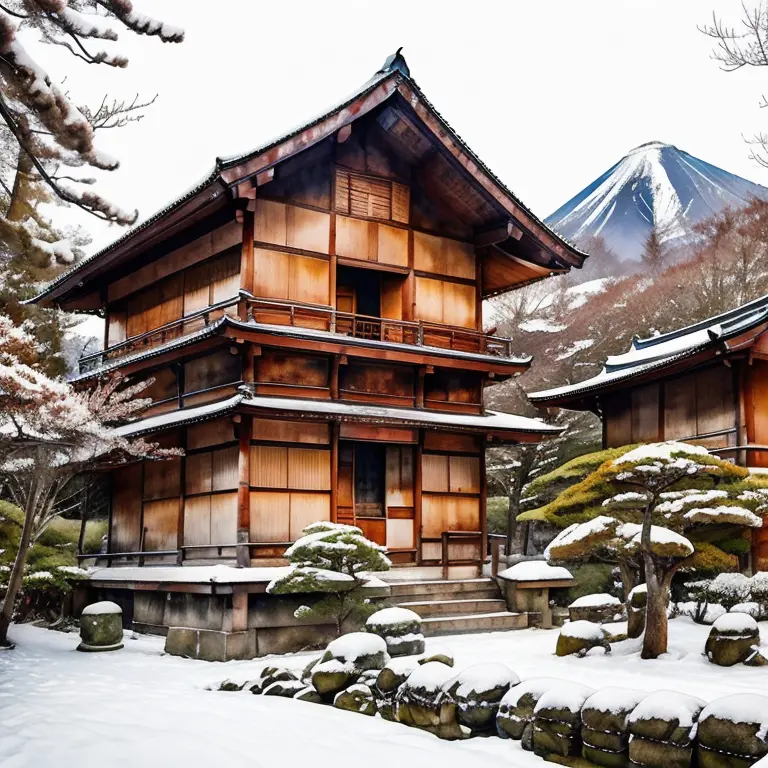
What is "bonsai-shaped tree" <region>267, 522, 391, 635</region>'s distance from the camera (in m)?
14.4

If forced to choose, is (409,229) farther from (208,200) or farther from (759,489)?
(759,489)

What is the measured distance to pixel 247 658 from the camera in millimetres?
15664

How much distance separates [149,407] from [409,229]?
300 inches

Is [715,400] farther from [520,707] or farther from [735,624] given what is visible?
[520,707]

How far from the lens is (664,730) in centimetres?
789

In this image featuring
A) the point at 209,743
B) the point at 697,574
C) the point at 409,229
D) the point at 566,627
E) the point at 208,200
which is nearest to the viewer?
the point at 209,743

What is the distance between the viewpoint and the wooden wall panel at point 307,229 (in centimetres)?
1966

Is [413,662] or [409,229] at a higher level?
[409,229]

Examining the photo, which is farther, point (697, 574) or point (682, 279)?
point (682, 279)

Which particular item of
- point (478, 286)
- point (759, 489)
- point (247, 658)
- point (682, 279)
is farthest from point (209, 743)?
point (682, 279)

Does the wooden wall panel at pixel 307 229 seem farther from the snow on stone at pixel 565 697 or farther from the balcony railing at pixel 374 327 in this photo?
the snow on stone at pixel 565 697

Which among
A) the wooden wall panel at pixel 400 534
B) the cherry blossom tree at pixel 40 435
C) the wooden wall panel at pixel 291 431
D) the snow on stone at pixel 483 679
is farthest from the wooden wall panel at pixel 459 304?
the snow on stone at pixel 483 679

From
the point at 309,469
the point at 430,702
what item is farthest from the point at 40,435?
the point at 430,702

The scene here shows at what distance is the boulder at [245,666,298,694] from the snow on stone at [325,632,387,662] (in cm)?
75
